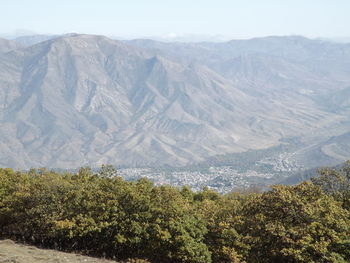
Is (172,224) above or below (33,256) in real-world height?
above

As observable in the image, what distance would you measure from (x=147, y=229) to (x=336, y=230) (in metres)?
19.3

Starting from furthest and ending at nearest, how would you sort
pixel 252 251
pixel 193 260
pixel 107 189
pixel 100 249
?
pixel 107 189, pixel 100 249, pixel 252 251, pixel 193 260

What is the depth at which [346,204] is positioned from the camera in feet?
174

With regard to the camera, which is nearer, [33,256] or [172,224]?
[33,256]

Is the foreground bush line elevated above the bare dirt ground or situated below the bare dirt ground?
above

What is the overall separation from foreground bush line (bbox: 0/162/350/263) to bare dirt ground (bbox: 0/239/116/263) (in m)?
2.37

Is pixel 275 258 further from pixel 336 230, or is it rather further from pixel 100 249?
pixel 100 249

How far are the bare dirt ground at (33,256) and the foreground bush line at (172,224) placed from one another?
2.37 m

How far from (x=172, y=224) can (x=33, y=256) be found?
560 inches

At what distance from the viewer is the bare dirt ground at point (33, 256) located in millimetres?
39625

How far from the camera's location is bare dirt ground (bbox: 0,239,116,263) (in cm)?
3962

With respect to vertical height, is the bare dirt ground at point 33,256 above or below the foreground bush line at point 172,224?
below

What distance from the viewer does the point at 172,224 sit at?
139ft

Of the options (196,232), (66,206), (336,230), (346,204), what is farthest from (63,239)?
(346,204)
